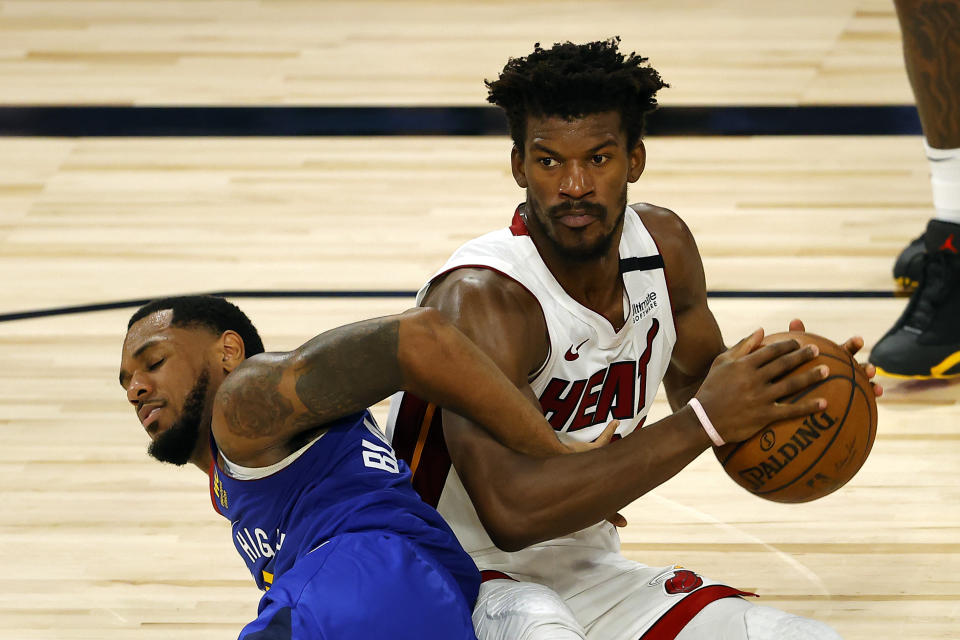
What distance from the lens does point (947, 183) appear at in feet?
13.4

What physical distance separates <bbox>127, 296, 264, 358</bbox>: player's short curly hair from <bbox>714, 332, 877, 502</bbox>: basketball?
→ 955 mm

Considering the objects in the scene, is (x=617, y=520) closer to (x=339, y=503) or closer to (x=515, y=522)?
(x=515, y=522)

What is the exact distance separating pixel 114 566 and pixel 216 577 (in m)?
0.28

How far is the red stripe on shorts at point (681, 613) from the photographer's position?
8.23ft

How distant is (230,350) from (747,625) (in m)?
1.11

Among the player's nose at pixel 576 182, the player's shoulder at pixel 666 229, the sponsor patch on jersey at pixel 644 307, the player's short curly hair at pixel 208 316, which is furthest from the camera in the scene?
the player's shoulder at pixel 666 229

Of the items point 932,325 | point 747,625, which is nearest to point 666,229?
point 747,625

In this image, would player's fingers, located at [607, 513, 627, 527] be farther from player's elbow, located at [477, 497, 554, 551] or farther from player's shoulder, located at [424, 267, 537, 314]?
player's shoulder, located at [424, 267, 537, 314]

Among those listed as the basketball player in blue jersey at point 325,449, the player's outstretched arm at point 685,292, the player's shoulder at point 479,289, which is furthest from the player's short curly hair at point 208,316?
the player's outstretched arm at point 685,292

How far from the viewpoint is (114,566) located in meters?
3.34

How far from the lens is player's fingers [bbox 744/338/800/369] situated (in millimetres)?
2420

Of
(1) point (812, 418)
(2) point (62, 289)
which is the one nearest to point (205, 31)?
(2) point (62, 289)

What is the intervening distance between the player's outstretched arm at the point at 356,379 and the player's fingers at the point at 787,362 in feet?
1.56

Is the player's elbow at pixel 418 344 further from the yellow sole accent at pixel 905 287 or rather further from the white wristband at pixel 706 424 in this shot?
the yellow sole accent at pixel 905 287
